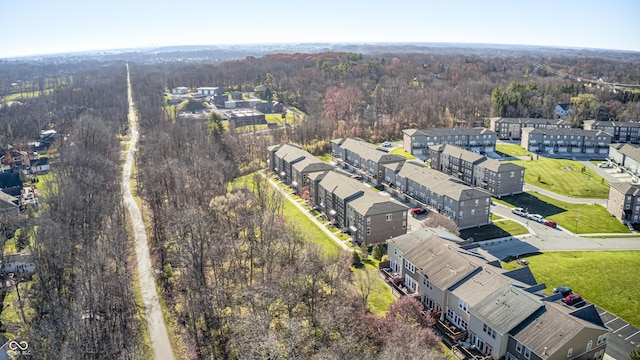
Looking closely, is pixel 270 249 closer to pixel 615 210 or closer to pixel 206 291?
pixel 206 291

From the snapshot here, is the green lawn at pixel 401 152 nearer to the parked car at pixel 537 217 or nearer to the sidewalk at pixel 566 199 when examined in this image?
the sidewalk at pixel 566 199

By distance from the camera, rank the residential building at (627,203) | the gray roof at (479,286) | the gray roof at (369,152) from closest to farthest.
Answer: the gray roof at (479,286) → the residential building at (627,203) → the gray roof at (369,152)

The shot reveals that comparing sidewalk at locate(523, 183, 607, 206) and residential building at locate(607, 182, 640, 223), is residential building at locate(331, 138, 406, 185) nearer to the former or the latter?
sidewalk at locate(523, 183, 607, 206)

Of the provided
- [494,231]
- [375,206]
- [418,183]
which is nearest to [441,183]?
[418,183]

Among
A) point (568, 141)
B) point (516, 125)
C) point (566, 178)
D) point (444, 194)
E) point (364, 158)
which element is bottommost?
point (566, 178)

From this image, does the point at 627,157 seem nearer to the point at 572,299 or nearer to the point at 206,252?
the point at 572,299

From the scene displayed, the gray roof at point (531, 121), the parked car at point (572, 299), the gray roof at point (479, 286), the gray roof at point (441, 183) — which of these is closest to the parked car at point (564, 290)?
the parked car at point (572, 299)
